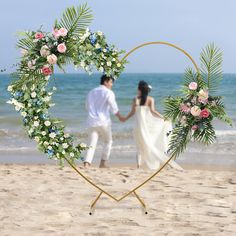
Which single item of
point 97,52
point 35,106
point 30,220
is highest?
point 97,52

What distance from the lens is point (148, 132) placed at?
11.0 metres

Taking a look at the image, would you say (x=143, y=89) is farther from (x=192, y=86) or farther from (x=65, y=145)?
(x=65, y=145)

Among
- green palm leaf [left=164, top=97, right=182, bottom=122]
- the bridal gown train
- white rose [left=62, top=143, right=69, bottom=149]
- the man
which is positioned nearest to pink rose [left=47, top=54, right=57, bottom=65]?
white rose [left=62, top=143, right=69, bottom=149]

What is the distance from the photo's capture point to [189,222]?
7.21 meters

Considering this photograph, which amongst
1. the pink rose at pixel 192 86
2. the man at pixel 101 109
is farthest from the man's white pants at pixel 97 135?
the pink rose at pixel 192 86

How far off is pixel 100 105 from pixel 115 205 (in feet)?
8.91

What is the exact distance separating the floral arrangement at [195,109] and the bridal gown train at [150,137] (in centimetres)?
464

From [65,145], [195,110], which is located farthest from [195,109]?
[65,145]

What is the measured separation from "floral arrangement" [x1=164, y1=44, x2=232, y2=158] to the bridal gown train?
464cm

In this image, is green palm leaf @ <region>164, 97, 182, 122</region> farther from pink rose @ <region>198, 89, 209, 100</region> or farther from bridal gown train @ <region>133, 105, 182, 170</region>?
bridal gown train @ <region>133, 105, 182, 170</region>

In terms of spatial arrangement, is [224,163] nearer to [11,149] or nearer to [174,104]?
[11,149]

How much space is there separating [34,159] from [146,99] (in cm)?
383

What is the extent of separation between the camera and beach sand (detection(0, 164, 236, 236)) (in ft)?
22.8

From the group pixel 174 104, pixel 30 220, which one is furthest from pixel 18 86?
pixel 30 220
